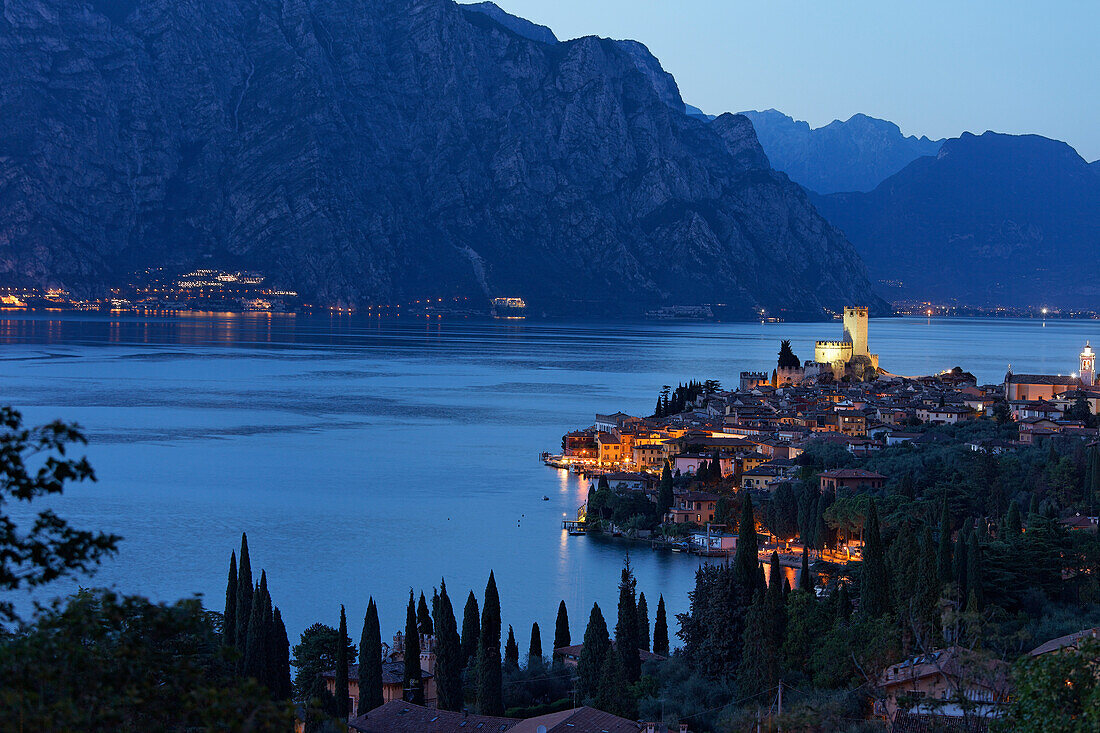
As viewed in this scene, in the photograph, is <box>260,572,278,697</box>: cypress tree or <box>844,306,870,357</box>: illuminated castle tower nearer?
<box>260,572,278,697</box>: cypress tree

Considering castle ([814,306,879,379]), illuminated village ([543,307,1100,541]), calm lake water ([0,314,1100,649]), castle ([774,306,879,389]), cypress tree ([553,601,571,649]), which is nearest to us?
cypress tree ([553,601,571,649])

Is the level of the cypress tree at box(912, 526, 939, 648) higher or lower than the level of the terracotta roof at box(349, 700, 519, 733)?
higher

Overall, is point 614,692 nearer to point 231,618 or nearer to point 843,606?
point 843,606

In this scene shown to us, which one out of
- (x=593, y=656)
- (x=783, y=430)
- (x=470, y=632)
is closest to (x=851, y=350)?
(x=783, y=430)

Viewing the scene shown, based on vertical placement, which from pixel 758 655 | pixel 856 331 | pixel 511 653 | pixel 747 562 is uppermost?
pixel 856 331

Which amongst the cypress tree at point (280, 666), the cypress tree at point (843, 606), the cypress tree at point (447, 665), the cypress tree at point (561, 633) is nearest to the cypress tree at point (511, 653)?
the cypress tree at point (561, 633)

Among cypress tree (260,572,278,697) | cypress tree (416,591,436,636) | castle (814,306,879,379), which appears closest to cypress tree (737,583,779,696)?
cypress tree (416,591,436,636)

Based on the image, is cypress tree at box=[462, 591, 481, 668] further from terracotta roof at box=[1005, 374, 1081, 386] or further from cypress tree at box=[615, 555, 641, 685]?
terracotta roof at box=[1005, 374, 1081, 386]
